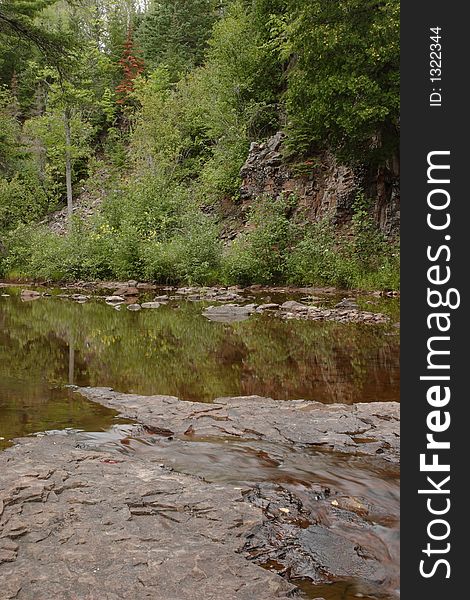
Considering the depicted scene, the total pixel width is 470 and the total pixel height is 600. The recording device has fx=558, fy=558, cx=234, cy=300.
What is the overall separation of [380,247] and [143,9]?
56.7 m

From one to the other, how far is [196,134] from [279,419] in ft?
101

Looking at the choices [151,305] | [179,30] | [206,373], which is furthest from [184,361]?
[179,30]

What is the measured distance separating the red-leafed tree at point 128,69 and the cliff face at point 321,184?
20133 mm

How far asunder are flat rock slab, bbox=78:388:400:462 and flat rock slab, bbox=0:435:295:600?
1159mm

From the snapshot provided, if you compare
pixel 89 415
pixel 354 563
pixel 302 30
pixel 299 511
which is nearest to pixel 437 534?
pixel 354 563

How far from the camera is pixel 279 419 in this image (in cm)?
541

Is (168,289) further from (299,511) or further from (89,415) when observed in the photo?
(299,511)

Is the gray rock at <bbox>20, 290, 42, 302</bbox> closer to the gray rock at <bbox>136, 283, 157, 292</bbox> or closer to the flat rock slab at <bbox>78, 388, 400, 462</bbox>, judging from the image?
the gray rock at <bbox>136, 283, 157, 292</bbox>

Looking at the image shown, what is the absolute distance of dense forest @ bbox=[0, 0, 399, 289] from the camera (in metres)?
15.8

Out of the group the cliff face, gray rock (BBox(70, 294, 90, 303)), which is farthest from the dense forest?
→ gray rock (BBox(70, 294, 90, 303))

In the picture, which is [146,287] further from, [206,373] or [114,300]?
[206,373]

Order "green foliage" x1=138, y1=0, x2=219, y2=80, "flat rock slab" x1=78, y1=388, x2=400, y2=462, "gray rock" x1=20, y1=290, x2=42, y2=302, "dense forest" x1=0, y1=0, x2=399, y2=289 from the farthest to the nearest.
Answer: "green foliage" x1=138, y1=0, x2=219, y2=80
"gray rock" x1=20, y1=290, x2=42, y2=302
"dense forest" x1=0, y1=0, x2=399, y2=289
"flat rock slab" x1=78, y1=388, x2=400, y2=462

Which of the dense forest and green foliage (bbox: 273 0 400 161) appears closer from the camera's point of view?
green foliage (bbox: 273 0 400 161)

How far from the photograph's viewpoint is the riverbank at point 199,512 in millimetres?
2660
